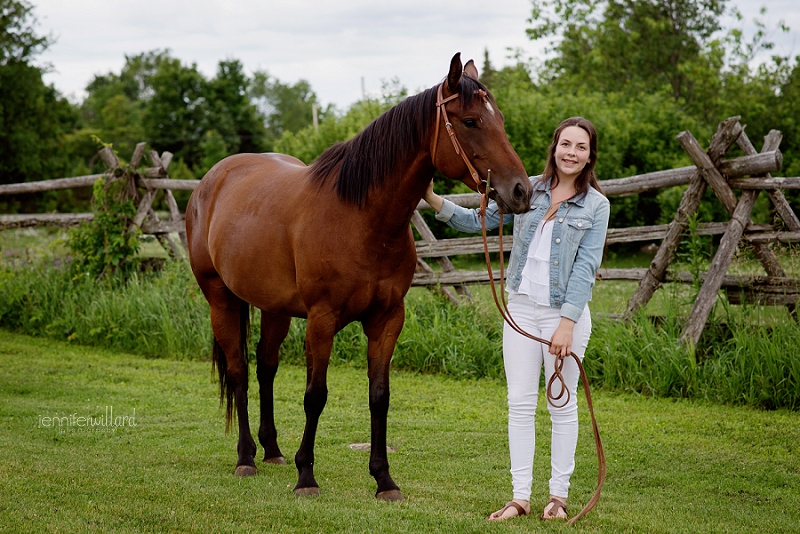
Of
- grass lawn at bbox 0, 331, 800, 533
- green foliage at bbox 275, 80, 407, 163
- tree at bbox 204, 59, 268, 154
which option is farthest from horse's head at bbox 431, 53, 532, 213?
tree at bbox 204, 59, 268, 154

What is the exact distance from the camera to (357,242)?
3.61 m

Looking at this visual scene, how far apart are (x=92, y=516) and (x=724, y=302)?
5.15 m

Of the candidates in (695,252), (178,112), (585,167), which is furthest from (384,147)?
(178,112)

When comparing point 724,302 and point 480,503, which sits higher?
point 724,302

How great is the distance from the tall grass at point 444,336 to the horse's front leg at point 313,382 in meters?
3.14

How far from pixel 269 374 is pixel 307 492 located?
1.13 meters

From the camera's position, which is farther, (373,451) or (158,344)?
(158,344)

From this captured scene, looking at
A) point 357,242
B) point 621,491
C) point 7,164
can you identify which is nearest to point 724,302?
point 621,491

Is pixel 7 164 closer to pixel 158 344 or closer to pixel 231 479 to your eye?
pixel 158 344

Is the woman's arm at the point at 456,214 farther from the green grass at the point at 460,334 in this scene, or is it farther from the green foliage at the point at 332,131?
the green foliage at the point at 332,131

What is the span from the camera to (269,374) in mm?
A: 4766

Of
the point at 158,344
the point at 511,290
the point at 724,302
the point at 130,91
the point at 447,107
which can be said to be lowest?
the point at 158,344

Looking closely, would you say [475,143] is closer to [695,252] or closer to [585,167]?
[585,167]

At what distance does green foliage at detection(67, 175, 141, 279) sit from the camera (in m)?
9.27
